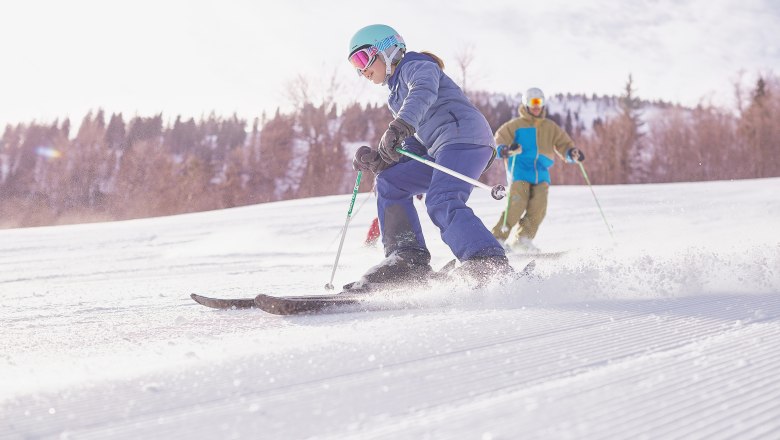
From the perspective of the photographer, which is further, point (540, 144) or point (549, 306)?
point (540, 144)

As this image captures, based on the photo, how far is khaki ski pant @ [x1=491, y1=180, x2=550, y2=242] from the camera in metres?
6.00

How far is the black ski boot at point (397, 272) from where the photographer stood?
8.96 feet

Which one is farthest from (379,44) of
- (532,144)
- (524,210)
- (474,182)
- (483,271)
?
(532,144)

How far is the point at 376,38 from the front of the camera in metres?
3.04

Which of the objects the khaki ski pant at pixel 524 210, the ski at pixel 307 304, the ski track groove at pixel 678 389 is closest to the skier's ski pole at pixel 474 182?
the ski at pixel 307 304

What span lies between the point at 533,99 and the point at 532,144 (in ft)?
1.96

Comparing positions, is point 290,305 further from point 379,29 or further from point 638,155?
point 638,155

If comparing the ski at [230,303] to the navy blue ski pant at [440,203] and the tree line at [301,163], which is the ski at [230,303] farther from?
the tree line at [301,163]

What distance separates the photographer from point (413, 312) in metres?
2.04

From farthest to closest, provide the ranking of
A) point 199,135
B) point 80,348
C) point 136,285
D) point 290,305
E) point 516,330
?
point 199,135 → point 136,285 → point 290,305 → point 80,348 → point 516,330

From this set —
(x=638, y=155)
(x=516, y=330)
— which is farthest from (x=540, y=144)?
(x=638, y=155)

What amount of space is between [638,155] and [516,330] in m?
42.5

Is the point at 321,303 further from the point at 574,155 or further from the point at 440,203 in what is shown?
the point at 574,155

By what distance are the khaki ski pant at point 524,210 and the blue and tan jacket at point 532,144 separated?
0.33 feet
